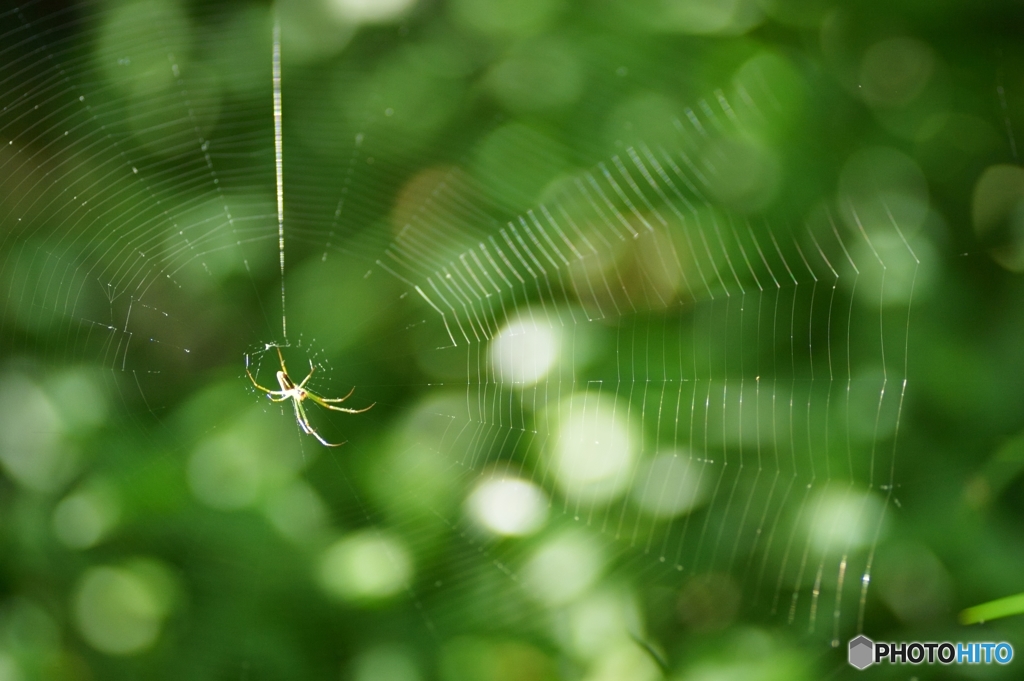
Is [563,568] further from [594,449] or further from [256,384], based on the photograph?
[256,384]

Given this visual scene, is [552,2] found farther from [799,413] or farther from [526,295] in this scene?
[799,413]

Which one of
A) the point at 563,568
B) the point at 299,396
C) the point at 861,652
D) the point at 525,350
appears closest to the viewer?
the point at 861,652

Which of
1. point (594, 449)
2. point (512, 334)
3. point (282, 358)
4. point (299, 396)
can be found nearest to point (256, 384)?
point (282, 358)

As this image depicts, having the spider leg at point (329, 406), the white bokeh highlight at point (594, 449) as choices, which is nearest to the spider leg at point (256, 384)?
the spider leg at point (329, 406)

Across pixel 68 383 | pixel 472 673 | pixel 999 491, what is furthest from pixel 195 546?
pixel 999 491

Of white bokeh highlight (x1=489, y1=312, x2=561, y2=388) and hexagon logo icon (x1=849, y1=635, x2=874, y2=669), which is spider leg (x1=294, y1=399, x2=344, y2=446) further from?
hexagon logo icon (x1=849, y1=635, x2=874, y2=669)

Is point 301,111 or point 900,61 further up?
point 301,111
